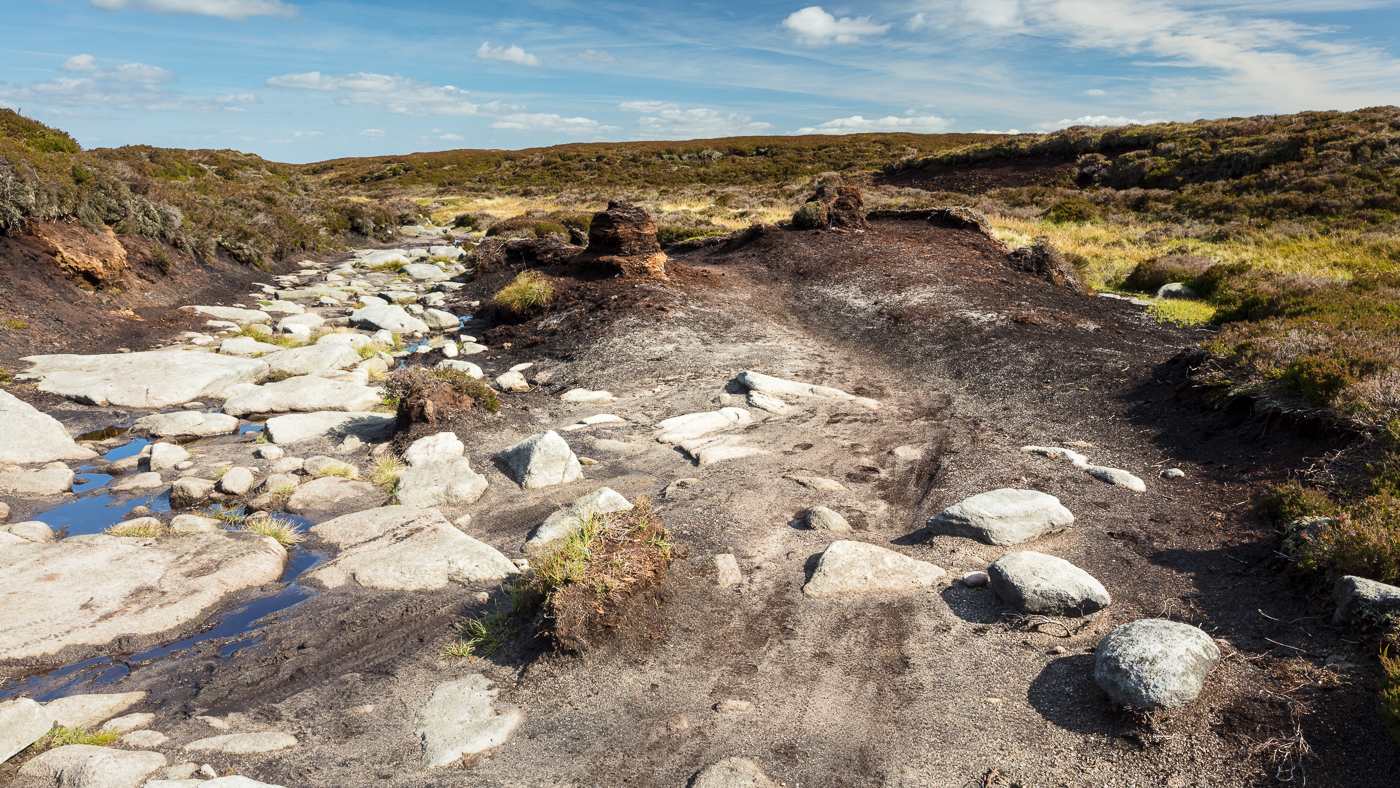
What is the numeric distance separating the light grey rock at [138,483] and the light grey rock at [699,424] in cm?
539

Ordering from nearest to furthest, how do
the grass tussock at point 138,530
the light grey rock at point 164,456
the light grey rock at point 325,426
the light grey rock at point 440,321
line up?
the grass tussock at point 138,530 < the light grey rock at point 164,456 < the light grey rock at point 325,426 < the light grey rock at point 440,321

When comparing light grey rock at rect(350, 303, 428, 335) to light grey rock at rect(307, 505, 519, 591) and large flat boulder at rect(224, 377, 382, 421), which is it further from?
light grey rock at rect(307, 505, 519, 591)

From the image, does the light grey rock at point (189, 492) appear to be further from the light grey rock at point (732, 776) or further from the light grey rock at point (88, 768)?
the light grey rock at point (732, 776)

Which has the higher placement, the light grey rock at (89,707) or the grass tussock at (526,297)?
the grass tussock at (526,297)

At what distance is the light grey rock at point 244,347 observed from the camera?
44.5ft

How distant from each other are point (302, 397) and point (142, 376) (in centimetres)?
260

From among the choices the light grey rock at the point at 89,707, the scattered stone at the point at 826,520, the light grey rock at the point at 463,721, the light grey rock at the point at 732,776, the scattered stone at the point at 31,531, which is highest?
the scattered stone at the point at 31,531

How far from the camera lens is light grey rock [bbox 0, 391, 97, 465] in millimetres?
Answer: 8375

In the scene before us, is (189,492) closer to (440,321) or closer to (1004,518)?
(1004,518)

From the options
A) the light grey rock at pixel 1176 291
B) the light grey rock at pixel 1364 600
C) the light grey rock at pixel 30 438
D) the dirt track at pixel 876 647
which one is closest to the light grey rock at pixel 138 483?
the light grey rock at pixel 30 438

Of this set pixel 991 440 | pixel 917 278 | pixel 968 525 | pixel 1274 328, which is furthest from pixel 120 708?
pixel 917 278

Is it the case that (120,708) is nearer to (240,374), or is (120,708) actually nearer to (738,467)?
(738,467)

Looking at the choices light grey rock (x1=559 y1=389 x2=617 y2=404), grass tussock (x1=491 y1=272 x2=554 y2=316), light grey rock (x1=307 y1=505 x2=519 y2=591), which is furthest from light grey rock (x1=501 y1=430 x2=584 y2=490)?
grass tussock (x1=491 y1=272 x2=554 y2=316)

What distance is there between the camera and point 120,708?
451 centimetres
